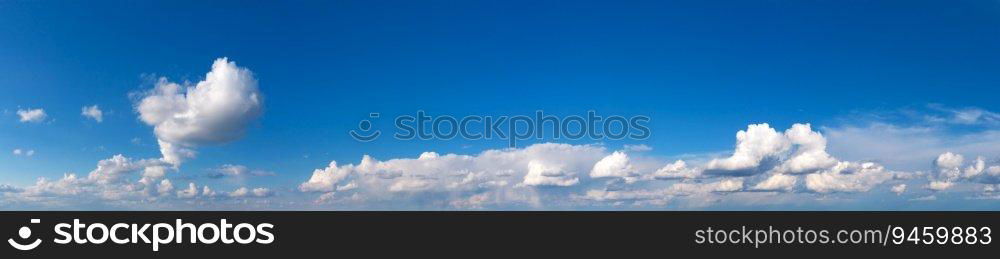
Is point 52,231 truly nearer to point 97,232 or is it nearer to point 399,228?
point 97,232

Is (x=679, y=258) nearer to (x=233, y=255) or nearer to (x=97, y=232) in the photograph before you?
(x=233, y=255)

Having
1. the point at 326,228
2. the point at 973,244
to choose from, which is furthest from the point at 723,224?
the point at 326,228

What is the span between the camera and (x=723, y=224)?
241 feet

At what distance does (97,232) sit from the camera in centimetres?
6525

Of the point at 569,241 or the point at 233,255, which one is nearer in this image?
the point at 233,255

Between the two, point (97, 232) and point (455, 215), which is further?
point (455, 215)

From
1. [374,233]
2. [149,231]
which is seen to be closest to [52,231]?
[149,231]

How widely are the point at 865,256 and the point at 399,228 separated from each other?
4618 cm

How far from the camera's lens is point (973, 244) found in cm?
7225

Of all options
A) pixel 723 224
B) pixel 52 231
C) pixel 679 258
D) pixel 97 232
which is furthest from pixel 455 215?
pixel 52 231

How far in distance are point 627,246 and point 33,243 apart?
5692 cm

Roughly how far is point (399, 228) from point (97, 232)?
27.8 meters

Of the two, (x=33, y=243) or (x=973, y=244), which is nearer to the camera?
(x=33, y=243)

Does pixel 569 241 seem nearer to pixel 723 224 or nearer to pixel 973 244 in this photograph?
pixel 723 224
